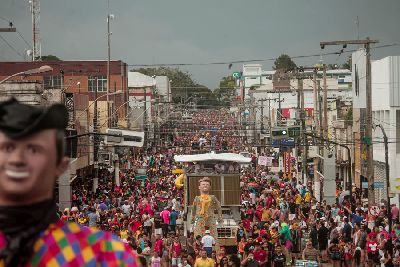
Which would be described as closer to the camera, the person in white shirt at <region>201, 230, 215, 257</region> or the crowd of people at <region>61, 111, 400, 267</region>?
the crowd of people at <region>61, 111, 400, 267</region>

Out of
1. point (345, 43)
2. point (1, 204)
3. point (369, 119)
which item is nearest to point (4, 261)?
point (1, 204)

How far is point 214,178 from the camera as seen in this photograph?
30734mm

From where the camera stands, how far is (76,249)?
3.29m

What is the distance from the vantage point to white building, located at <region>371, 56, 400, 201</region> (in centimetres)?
4644

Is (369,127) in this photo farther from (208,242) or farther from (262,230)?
(208,242)

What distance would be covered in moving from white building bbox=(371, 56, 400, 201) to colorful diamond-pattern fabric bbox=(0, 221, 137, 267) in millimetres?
42225

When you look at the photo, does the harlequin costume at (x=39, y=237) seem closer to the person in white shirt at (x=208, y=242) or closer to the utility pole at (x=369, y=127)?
the person in white shirt at (x=208, y=242)

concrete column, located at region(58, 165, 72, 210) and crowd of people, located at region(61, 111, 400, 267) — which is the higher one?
concrete column, located at region(58, 165, 72, 210)

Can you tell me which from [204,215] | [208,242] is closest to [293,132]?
[204,215]

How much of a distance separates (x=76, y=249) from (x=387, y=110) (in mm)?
46562

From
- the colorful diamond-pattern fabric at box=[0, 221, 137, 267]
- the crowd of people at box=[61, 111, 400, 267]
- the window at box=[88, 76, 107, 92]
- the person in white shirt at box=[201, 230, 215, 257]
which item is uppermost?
the window at box=[88, 76, 107, 92]

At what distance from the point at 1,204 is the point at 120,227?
25.7 meters

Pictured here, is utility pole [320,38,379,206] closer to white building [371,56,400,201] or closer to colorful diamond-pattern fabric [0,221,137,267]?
white building [371,56,400,201]

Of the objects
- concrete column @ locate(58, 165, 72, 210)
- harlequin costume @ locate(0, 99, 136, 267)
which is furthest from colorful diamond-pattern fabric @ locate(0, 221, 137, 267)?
concrete column @ locate(58, 165, 72, 210)
